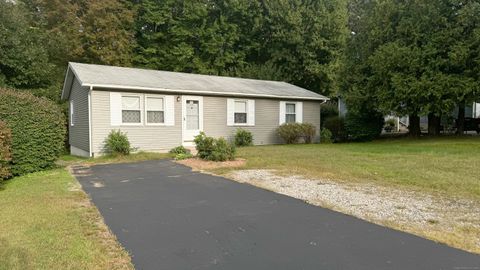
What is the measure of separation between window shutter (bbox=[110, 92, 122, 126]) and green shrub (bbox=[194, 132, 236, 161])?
426 cm

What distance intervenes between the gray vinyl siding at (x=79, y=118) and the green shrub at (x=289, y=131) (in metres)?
9.42

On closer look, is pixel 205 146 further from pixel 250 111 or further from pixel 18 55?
pixel 18 55

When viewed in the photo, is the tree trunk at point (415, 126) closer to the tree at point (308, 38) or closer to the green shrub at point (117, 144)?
the tree at point (308, 38)

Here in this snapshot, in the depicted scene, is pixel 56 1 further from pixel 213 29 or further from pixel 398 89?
pixel 398 89

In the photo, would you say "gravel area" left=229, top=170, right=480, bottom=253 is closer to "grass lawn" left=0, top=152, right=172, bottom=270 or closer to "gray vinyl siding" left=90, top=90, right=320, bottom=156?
"grass lawn" left=0, top=152, right=172, bottom=270

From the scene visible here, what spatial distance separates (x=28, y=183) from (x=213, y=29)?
24508mm

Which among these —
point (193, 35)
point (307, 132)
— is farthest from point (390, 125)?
point (193, 35)

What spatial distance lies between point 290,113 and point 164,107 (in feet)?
24.6

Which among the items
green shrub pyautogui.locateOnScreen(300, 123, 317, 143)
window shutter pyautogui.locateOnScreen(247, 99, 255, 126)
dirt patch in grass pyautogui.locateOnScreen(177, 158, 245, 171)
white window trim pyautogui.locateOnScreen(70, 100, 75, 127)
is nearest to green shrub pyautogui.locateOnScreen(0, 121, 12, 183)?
dirt patch in grass pyautogui.locateOnScreen(177, 158, 245, 171)

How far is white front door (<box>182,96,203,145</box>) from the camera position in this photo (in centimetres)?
1642

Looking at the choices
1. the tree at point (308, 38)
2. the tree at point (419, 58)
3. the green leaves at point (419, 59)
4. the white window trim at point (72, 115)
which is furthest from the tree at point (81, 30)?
the tree at point (419, 58)

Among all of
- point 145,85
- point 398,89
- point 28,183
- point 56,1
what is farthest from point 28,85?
point 398,89

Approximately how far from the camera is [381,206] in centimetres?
604

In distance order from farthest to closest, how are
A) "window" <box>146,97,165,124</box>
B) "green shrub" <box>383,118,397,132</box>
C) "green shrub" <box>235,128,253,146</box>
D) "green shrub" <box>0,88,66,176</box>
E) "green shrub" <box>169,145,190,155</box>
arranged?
"green shrub" <box>383,118,397,132</box>, "green shrub" <box>235,128,253,146</box>, "window" <box>146,97,165,124</box>, "green shrub" <box>169,145,190,155</box>, "green shrub" <box>0,88,66,176</box>
